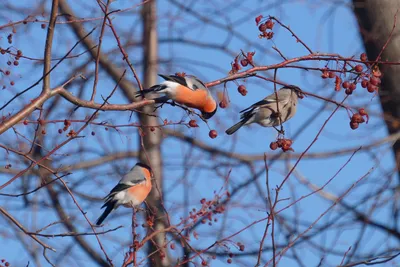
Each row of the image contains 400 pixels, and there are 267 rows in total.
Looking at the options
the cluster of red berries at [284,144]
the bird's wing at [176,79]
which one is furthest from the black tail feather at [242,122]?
the cluster of red berries at [284,144]

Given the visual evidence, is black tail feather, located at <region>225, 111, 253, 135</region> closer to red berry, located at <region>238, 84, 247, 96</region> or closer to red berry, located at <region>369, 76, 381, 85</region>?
red berry, located at <region>238, 84, 247, 96</region>

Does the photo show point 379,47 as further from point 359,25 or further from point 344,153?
point 344,153

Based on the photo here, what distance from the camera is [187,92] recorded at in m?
4.48

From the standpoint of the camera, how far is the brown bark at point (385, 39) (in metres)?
4.82

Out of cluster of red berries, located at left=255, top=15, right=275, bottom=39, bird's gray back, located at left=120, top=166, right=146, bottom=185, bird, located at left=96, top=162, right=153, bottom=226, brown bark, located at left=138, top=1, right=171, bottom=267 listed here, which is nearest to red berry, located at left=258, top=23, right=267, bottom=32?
cluster of red berries, located at left=255, top=15, right=275, bottom=39

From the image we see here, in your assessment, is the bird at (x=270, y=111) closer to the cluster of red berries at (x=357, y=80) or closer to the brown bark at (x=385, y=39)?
the brown bark at (x=385, y=39)

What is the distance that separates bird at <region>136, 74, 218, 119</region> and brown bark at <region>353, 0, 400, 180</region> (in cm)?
111

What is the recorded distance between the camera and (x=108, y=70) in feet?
27.1

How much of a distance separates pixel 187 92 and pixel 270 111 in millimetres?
681

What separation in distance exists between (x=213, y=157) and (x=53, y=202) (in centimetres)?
172

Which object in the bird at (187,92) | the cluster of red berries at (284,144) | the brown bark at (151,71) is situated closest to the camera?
the cluster of red berries at (284,144)

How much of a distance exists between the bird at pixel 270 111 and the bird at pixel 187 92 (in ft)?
0.79

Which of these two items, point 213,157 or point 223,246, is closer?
point 223,246

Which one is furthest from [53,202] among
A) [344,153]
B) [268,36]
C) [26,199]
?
[268,36]
